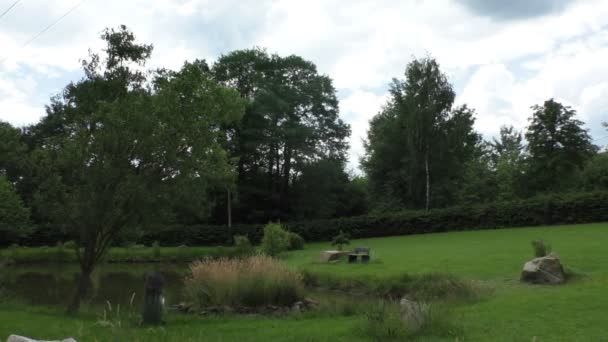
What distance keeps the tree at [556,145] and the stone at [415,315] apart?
127ft

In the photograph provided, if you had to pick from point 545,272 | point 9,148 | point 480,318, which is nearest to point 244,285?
point 480,318

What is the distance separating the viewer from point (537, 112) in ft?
144

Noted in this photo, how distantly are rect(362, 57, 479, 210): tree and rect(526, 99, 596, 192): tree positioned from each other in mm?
5253

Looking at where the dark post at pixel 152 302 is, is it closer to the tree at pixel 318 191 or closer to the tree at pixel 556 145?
the tree at pixel 318 191

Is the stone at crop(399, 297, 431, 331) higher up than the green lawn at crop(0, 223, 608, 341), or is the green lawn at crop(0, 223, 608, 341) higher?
the stone at crop(399, 297, 431, 331)

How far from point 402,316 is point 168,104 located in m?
7.91

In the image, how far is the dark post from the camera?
10398mm

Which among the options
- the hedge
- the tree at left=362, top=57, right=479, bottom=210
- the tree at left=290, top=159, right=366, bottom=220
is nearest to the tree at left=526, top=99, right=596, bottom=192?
the tree at left=362, top=57, right=479, bottom=210

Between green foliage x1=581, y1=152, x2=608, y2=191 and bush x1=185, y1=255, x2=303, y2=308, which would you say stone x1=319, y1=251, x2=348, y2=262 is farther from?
green foliage x1=581, y1=152, x2=608, y2=191

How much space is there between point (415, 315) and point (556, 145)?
132 ft

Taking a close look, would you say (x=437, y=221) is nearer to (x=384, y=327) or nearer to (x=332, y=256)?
(x=332, y=256)

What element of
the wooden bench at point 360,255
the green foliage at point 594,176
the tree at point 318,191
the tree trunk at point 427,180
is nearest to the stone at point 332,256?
the wooden bench at point 360,255

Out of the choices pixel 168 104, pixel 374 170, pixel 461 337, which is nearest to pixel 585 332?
pixel 461 337

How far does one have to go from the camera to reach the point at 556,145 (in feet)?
142
